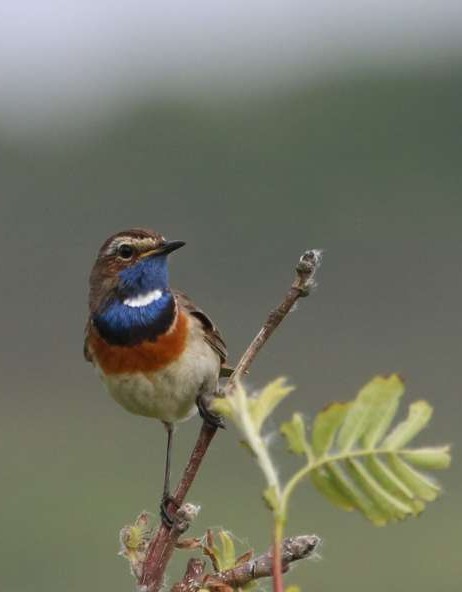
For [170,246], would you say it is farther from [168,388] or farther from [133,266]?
[168,388]

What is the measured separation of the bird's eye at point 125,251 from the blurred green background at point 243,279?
302 centimetres

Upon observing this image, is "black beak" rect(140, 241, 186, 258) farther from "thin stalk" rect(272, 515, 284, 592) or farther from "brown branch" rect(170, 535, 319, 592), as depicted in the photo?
"thin stalk" rect(272, 515, 284, 592)

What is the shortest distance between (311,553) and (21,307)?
2967 cm

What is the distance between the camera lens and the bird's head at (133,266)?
15.9ft

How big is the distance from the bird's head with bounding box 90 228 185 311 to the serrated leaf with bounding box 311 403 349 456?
296 cm

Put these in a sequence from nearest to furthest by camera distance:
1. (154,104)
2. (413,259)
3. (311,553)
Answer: (311,553) < (413,259) < (154,104)

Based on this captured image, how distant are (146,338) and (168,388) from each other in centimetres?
16

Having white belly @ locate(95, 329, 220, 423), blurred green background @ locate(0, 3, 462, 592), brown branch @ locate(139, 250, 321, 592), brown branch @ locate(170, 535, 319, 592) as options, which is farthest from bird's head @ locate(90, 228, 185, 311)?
blurred green background @ locate(0, 3, 462, 592)

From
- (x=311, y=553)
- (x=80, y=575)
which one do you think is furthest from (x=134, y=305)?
(x=80, y=575)

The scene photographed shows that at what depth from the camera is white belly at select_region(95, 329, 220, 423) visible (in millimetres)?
4832

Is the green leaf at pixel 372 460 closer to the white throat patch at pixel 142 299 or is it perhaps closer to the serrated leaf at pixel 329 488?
the serrated leaf at pixel 329 488

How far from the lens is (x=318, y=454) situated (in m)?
1.82

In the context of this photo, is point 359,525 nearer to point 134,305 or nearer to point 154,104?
point 134,305

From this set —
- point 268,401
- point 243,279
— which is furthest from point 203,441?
point 243,279
